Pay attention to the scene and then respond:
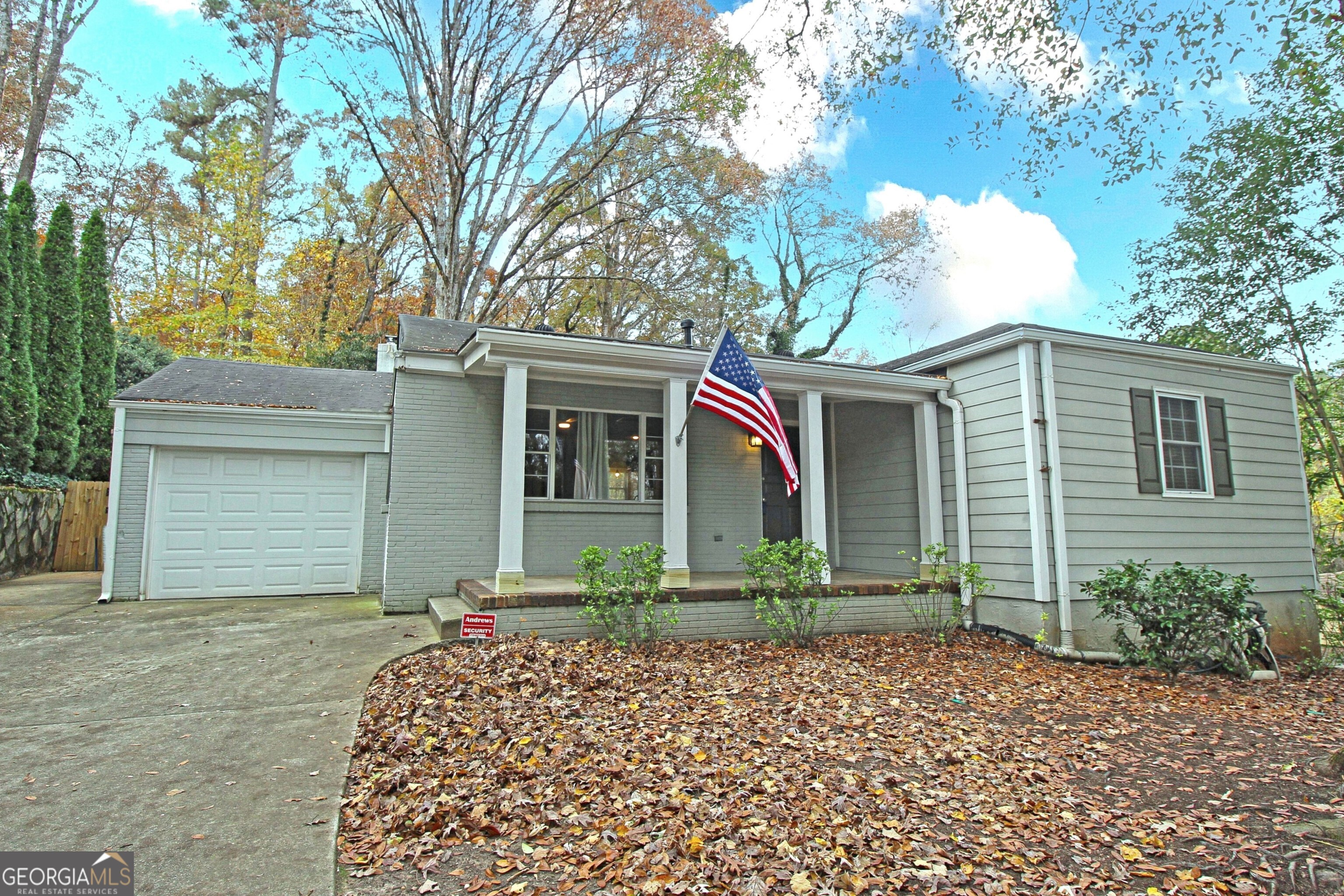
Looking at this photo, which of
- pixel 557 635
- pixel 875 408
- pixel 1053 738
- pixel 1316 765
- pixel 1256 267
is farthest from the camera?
pixel 1256 267

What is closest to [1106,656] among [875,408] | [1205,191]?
[875,408]

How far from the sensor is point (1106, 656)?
6.83 m

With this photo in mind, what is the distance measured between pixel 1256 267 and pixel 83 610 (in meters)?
18.5

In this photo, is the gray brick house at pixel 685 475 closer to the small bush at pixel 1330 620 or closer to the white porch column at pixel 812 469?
the white porch column at pixel 812 469

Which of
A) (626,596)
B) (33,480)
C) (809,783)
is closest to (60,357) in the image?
(33,480)

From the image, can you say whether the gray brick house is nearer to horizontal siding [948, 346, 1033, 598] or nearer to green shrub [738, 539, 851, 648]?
horizontal siding [948, 346, 1033, 598]

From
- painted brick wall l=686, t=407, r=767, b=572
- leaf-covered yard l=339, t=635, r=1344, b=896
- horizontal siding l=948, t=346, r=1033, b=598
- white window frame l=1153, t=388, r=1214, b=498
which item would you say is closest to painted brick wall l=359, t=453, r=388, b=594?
leaf-covered yard l=339, t=635, r=1344, b=896

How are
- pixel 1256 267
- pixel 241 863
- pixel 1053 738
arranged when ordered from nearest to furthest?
pixel 241 863, pixel 1053 738, pixel 1256 267

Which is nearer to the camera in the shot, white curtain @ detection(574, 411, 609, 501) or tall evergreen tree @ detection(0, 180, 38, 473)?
white curtain @ detection(574, 411, 609, 501)

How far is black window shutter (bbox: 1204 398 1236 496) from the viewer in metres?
8.07

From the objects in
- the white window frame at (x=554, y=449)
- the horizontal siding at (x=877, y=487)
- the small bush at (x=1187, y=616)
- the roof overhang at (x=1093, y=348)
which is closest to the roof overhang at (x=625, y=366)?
the roof overhang at (x=1093, y=348)

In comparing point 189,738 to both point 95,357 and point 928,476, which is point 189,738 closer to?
point 928,476

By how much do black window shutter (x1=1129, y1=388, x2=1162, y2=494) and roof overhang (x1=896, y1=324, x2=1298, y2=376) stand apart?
53 cm

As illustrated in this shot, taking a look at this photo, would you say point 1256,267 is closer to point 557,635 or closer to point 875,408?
point 875,408
